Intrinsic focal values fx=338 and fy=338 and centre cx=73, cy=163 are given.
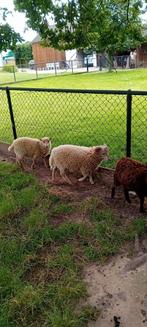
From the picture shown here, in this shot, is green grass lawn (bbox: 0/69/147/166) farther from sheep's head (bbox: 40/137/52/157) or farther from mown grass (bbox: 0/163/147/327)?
mown grass (bbox: 0/163/147/327)

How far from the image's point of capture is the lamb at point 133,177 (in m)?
3.54

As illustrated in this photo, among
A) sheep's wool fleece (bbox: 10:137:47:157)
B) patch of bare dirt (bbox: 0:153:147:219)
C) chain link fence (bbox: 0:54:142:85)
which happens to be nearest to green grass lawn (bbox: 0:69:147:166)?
patch of bare dirt (bbox: 0:153:147:219)

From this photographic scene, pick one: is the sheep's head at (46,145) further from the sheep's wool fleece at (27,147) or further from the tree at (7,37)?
the tree at (7,37)

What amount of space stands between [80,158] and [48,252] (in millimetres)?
1550

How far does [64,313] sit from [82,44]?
530 cm

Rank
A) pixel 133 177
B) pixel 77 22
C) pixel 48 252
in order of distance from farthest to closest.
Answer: pixel 77 22 → pixel 133 177 → pixel 48 252

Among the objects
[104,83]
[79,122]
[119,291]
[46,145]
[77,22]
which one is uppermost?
[77,22]

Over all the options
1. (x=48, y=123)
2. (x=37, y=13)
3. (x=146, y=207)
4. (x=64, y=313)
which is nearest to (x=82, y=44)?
(x=37, y=13)

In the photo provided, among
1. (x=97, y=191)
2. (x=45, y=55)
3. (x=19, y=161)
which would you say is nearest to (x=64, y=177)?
(x=97, y=191)

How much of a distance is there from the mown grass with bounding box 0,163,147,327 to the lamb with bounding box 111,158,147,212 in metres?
0.31

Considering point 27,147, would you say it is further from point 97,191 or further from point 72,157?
point 97,191

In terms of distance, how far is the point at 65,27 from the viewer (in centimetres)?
653

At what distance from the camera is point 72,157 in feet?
14.4

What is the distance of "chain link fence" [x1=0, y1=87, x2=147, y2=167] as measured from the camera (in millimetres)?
5641
